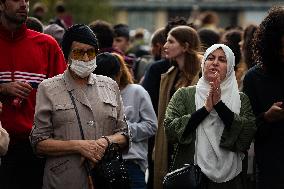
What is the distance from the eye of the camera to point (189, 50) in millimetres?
10609

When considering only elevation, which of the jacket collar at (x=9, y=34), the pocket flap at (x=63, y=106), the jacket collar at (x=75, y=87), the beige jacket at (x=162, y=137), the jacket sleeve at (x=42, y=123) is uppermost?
the jacket collar at (x=9, y=34)

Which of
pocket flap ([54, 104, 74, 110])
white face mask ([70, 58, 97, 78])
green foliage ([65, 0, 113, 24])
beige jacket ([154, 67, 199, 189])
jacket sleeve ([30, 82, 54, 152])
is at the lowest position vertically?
green foliage ([65, 0, 113, 24])

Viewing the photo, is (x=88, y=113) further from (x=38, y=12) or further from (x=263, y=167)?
(x=38, y=12)

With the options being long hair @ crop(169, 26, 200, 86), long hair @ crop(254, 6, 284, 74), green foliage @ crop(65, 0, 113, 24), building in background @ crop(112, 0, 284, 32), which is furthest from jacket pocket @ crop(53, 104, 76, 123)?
building in background @ crop(112, 0, 284, 32)

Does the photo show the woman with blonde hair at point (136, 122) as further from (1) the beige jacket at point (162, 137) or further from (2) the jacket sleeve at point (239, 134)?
(2) the jacket sleeve at point (239, 134)

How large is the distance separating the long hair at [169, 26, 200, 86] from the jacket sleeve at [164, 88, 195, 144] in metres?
1.54

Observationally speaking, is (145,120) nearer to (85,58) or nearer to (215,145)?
(215,145)

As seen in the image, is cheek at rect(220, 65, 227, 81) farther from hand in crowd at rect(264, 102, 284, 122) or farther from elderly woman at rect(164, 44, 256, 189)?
hand in crowd at rect(264, 102, 284, 122)

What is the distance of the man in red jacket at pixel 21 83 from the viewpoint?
29.2 ft

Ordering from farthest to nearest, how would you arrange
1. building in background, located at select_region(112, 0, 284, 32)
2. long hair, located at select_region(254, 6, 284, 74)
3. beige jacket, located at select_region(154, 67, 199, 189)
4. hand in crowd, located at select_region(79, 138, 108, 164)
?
building in background, located at select_region(112, 0, 284, 32)
beige jacket, located at select_region(154, 67, 199, 189)
long hair, located at select_region(254, 6, 284, 74)
hand in crowd, located at select_region(79, 138, 108, 164)

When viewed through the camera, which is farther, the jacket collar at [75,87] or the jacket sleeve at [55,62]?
the jacket sleeve at [55,62]

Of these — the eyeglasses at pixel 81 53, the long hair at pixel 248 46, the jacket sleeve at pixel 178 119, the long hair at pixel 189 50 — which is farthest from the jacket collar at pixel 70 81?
the long hair at pixel 248 46

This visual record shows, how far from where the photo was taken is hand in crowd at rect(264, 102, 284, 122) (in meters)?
8.59

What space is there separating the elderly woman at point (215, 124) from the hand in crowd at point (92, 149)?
822 mm
